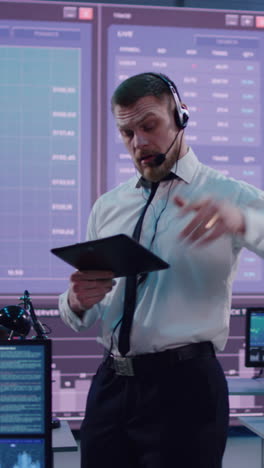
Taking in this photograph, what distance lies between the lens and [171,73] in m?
4.39

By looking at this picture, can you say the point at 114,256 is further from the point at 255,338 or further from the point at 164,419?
the point at 255,338

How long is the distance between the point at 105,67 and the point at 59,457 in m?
2.52

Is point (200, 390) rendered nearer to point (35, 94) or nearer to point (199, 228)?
point (199, 228)

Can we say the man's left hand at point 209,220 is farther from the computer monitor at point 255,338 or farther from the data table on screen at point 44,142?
the data table on screen at point 44,142

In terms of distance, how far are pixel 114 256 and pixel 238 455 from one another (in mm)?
3133

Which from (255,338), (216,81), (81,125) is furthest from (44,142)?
(255,338)

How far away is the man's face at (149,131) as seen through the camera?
1.58 metres

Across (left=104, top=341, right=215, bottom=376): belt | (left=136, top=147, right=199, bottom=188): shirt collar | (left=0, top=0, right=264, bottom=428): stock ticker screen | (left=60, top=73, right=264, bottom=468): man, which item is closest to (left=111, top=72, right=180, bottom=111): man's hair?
(left=60, top=73, right=264, bottom=468): man

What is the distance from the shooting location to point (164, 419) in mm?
1451

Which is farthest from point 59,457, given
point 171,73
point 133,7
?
point 133,7

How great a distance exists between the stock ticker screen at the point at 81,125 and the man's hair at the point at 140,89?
2637 mm

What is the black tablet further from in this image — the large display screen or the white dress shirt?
the large display screen

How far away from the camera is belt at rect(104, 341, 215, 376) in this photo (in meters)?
1.48

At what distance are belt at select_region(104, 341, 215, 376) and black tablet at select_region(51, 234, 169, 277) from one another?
0.20m
